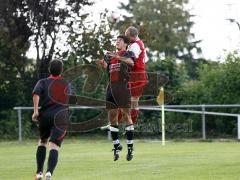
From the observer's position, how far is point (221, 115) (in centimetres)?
2856

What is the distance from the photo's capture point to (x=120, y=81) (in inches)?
603

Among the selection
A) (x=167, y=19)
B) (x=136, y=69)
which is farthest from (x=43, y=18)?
(x=167, y=19)

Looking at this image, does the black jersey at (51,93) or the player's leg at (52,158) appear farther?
the black jersey at (51,93)

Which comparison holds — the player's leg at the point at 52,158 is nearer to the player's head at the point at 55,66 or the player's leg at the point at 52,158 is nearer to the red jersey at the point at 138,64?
the player's head at the point at 55,66

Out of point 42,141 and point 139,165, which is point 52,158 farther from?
point 139,165

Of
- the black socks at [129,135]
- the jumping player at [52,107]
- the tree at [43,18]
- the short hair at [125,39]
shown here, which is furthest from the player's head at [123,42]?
the tree at [43,18]

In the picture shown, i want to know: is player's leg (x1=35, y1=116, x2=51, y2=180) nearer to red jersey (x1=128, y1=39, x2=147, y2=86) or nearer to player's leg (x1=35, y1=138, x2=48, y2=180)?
player's leg (x1=35, y1=138, x2=48, y2=180)

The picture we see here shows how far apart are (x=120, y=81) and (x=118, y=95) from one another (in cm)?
29

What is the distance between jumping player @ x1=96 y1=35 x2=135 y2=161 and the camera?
15.0 m

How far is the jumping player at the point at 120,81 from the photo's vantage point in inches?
590

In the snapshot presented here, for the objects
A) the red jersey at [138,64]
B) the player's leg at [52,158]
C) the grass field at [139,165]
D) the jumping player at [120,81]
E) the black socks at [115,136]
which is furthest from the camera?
the black socks at [115,136]

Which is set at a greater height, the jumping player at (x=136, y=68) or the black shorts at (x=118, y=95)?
the jumping player at (x=136, y=68)

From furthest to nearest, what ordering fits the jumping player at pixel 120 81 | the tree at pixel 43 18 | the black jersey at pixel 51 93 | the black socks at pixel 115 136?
the tree at pixel 43 18 → the black socks at pixel 115 136 → the jumping player at pixel 120 81 → the black jersey at pixel 51 93

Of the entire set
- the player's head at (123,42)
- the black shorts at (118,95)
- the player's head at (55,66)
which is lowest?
the black shorts at (118,95)
